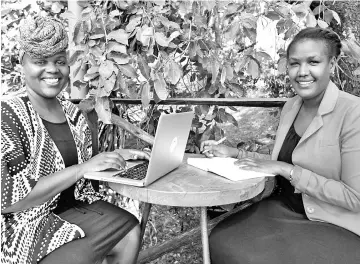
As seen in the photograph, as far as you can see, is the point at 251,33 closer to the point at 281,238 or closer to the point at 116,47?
the point at 116,47

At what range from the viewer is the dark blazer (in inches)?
57.2

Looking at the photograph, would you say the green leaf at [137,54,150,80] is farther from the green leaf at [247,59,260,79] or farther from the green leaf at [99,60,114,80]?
the green leaf at [247,59,260,79]

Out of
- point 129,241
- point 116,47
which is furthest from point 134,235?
point 116,47

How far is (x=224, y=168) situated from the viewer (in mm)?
1709

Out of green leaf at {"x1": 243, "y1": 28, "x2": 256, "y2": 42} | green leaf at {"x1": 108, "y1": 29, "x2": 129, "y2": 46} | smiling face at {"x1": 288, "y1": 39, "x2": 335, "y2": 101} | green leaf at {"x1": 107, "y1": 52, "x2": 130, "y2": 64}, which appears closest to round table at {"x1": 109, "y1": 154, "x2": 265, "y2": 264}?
smiling face at {"x1": 288, "y1": 39, "x2": 335, "y2": 101}

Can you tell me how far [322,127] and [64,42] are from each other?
119 centimetres

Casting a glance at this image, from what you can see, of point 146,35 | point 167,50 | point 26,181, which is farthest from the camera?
point 167,50

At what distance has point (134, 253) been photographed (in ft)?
5.62

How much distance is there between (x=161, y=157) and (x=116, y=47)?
0.88 m

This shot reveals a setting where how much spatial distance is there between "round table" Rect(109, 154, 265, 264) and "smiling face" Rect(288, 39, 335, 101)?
1.55ft

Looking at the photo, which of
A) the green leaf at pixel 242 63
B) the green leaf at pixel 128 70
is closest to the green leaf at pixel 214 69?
the green leaf at pixel 242 63

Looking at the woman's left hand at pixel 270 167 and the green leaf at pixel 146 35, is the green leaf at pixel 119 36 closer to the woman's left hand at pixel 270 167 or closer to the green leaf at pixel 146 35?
the green leaf at pixel 146 35

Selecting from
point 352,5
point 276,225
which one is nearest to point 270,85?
point 352,5

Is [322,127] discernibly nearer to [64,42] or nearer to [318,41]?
[318,41]
